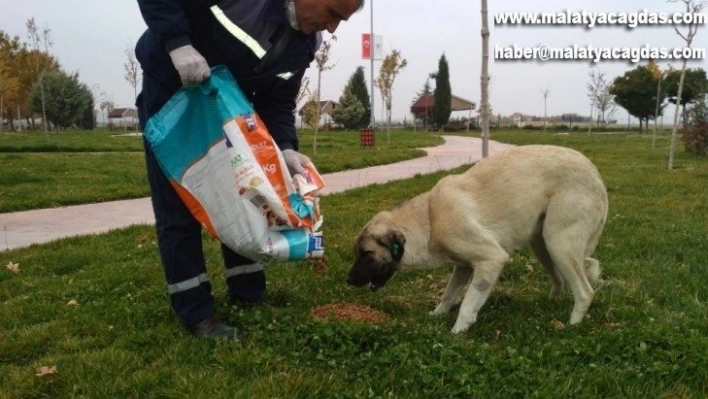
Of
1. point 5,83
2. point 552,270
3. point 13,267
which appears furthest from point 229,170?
point 5,83

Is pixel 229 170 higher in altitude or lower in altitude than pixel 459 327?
higher

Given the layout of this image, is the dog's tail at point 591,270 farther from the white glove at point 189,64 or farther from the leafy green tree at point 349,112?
the leafy green tree at point 349,112

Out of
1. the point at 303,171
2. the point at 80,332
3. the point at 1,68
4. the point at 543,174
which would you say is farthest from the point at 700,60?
the point at 1,68

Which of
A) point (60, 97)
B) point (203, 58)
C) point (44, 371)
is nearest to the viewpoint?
point (44, 371)

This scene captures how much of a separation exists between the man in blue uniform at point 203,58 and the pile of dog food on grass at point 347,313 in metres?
0.59

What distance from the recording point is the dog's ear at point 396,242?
4.02 meters

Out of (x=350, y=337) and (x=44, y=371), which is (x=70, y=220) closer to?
(x=44, y=371)

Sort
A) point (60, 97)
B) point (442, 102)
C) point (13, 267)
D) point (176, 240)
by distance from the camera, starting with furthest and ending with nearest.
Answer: point (442, 102) → point (60, 97) → point (13, 267) → point (176, 240)

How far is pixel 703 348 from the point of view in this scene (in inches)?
128

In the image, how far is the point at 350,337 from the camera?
3.46m

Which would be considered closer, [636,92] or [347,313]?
[347,313]

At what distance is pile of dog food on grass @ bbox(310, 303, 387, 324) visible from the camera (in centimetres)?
391

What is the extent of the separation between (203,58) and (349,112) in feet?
175

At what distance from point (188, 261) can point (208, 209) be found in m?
0.43
